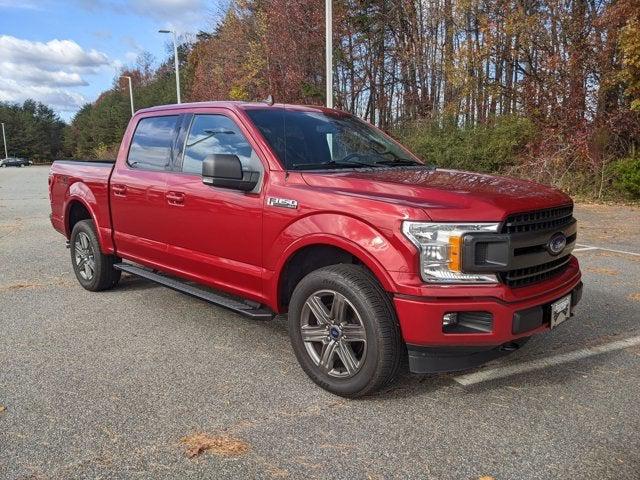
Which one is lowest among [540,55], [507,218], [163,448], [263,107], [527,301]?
[163,448]

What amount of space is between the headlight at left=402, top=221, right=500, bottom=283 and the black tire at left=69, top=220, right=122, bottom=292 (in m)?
3.83

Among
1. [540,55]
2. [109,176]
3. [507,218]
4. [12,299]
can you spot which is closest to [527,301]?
[507,218]

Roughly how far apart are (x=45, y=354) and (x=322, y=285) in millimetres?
2231

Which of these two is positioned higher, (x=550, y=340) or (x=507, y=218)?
(x=507, y=218)

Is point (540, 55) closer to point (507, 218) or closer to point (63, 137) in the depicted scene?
point (507, 218)

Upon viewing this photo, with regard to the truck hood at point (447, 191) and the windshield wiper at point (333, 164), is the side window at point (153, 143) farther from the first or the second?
the truck hood at point (447, 191)

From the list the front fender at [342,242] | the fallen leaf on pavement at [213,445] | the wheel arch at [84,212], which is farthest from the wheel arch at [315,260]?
the wheel arch at [84,212]

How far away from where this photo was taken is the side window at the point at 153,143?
4.90 meters

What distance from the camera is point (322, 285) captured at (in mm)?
3457

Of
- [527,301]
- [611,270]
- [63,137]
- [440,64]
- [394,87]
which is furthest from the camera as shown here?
[63,137]

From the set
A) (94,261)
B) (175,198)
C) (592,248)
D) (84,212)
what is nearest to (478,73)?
(592,248)

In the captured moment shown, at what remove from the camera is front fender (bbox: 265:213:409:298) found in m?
3.13

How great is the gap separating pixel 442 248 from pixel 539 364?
5.05 ft

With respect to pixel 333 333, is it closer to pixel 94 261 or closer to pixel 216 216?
pixel 216 216
